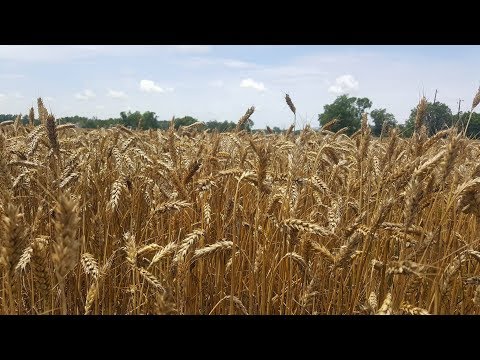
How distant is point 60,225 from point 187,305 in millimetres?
1247

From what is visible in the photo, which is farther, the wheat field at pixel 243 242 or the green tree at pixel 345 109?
the green tree at pixel 345 109

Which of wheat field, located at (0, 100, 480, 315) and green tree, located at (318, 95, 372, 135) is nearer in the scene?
wheat field, located at (0, 100, 480, 315)

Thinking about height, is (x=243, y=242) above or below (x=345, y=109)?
below

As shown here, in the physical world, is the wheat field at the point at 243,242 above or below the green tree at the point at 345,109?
below

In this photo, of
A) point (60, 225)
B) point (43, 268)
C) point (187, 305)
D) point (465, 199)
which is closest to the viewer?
point (60, 225)

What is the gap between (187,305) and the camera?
1.99 meters

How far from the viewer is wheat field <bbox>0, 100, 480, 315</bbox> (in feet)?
4.49

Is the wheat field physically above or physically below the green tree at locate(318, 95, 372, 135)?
below

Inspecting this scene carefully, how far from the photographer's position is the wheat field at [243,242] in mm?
1368

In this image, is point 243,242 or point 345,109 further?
point 345,109

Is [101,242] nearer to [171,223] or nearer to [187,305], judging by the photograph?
[171,223]

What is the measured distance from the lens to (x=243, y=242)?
7.70ft

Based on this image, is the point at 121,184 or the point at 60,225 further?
the point at 121,184

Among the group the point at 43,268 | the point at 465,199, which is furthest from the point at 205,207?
the point at 465,199
